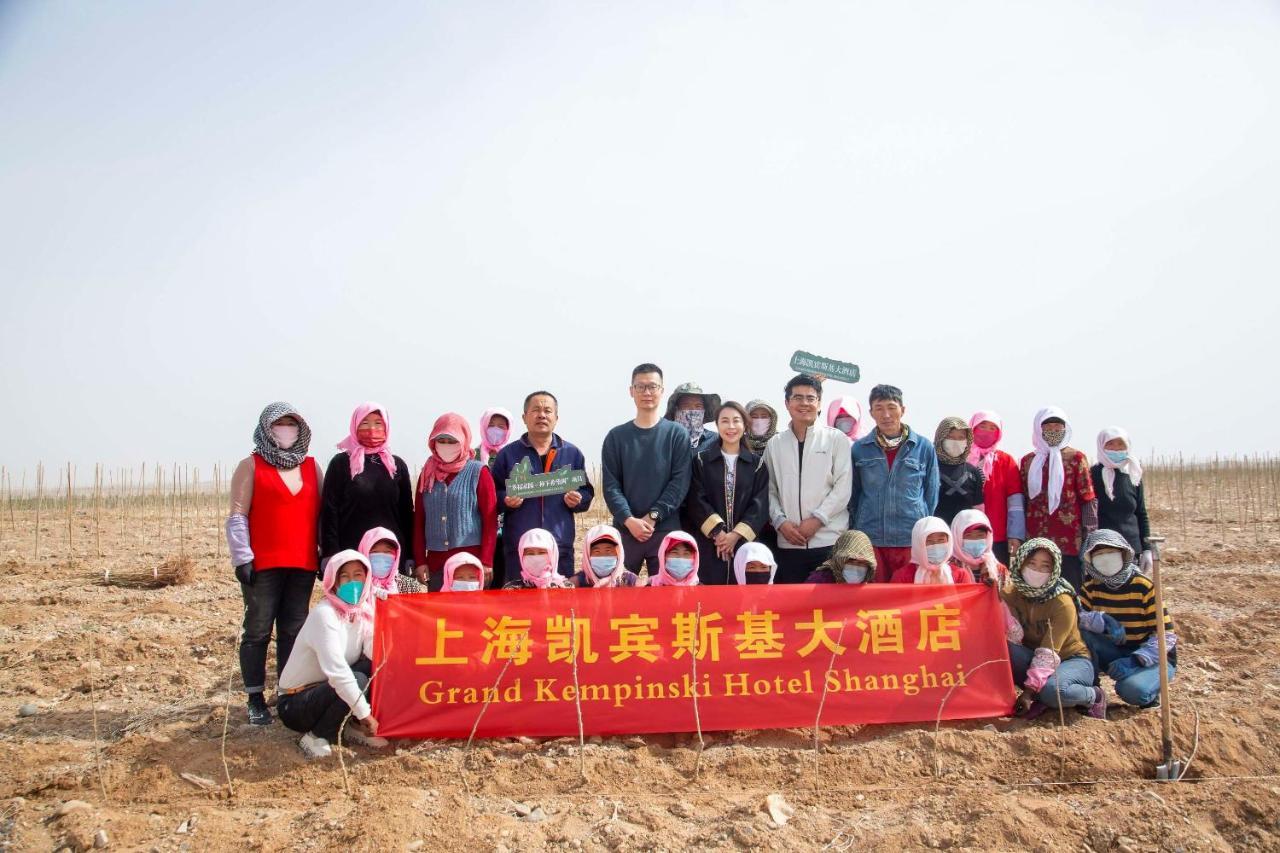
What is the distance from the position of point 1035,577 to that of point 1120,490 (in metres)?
1.56

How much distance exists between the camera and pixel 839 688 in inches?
175

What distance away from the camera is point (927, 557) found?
483 centimetres

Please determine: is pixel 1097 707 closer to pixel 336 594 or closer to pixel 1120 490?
pixel 1120 490

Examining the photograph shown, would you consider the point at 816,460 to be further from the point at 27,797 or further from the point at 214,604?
the point at 214,604

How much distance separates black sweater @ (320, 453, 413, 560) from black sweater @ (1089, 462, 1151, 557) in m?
4.79

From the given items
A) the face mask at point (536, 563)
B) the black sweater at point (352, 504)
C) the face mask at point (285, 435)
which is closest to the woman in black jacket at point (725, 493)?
the face mask at point (536, 563)

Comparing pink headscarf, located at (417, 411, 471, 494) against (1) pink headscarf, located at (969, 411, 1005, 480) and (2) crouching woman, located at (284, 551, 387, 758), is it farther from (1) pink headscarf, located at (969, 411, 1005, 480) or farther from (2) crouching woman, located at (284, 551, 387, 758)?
(1) pink headscarf, located at (969, 411, 1005, 480)

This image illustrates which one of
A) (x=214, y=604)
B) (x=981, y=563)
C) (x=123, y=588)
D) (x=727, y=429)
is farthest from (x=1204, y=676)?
(x=123, y=588)

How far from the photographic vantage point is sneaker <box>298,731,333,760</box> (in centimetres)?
413

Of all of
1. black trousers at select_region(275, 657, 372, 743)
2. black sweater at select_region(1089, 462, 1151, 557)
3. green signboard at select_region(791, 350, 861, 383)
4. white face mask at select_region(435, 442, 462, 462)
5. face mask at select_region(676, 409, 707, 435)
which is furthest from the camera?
face mask at select_region(676, 409, 707, 435)

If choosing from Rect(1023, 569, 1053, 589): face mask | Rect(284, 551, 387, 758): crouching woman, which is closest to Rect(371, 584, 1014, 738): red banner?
Rect(284, 551, 387, 758): crouching woman

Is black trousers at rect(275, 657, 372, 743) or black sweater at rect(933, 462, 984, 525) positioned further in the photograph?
black sweater at rect(933, 462, 984, 525)

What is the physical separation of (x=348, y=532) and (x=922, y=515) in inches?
143

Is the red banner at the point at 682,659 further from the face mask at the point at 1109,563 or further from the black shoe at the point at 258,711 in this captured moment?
the black shoe at the point at 258,711
